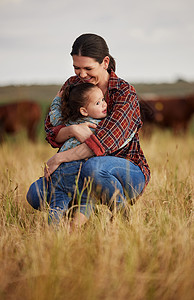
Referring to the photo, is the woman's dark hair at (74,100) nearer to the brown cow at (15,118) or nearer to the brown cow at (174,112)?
the brown cow at (15,118)

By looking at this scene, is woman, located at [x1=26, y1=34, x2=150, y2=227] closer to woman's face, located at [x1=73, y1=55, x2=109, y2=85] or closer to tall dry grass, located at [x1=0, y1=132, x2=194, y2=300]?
woman's face, located at [x1=73, y1=55, x2=109, y2=85]

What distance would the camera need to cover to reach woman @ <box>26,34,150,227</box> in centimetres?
235

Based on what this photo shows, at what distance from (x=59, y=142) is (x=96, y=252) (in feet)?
3.27

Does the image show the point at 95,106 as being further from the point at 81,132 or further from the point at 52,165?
the point at 52,165

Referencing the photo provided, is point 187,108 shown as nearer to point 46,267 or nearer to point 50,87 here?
point 46,267

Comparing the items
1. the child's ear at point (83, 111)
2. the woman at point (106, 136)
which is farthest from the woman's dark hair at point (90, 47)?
the child's ear at point (83, 111)

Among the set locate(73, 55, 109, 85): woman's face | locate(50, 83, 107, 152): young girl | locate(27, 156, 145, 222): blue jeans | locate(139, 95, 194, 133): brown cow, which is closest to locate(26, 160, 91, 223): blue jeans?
locate(27, 156, 145, 222): blue jeans

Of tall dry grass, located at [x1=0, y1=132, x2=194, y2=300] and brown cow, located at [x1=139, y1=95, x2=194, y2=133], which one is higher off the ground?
tall dry grass, located at [x1=0, y1=132, x2=194, y2=300]

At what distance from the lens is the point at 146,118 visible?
8766 millimetres

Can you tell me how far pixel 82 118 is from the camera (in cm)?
250

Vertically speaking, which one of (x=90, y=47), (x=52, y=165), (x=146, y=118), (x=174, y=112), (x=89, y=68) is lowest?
(x=174, y=112)

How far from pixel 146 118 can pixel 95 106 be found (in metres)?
6.46

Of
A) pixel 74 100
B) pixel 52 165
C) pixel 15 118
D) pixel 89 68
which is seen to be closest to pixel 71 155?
pixel 52 165

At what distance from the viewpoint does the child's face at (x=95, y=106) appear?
2.42 metres
